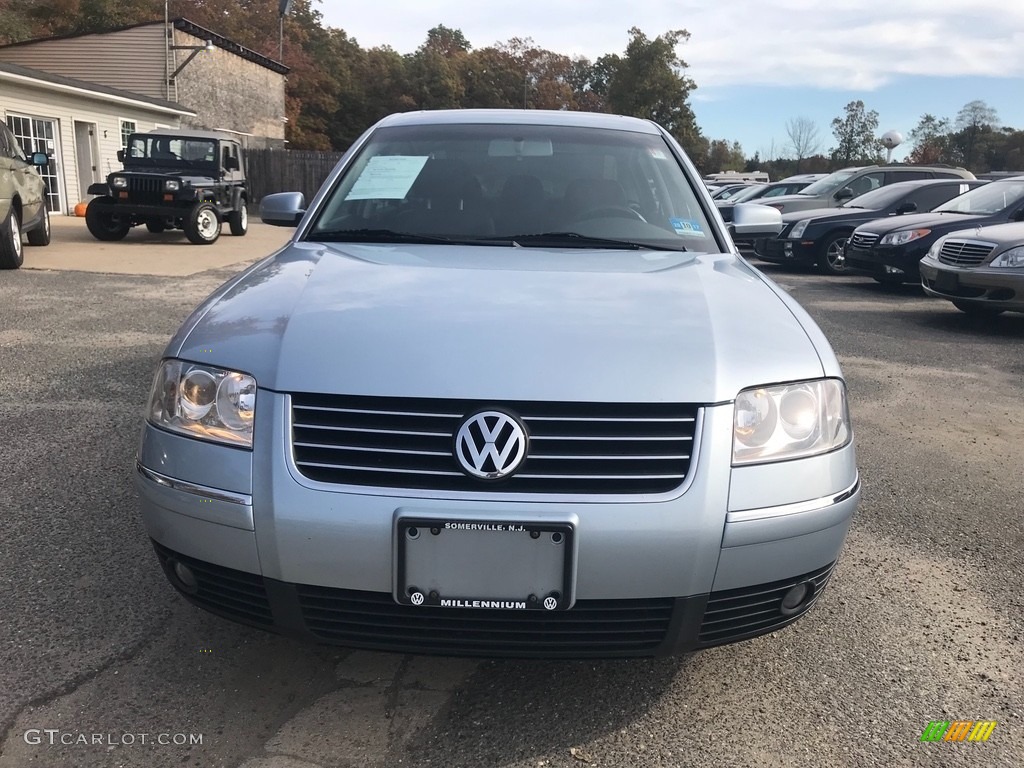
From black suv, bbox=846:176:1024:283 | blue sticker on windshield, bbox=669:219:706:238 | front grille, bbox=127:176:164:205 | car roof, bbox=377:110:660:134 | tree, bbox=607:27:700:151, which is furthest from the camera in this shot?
tree, bbox=607:27:700:151

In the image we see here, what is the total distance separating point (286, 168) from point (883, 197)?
2063 cm

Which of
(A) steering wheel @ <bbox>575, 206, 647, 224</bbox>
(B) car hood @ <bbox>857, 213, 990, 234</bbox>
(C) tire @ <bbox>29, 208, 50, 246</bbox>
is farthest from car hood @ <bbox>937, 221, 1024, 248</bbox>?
(C) tire @ <bbox>29, 208, 50, 246</bbox>

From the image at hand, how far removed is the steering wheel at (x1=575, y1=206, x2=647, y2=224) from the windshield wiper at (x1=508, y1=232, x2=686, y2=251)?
0.13 metres

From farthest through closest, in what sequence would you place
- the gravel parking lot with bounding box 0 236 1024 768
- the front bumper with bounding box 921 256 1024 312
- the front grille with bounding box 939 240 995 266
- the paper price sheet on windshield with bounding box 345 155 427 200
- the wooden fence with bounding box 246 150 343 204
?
the wooden fence with bounding box 246 150 343 204 < the front grille with bounding box 939 240 995 266 < the front bumper with bounding box 921 256 1024 312 < the paper price sheet on windshield with bounding box 345 155 427 200 < the gravel parking lot with bounding box 0 236 1024 768

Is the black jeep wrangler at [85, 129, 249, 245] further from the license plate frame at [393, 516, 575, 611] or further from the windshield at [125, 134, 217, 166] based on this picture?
the license plate frame at [393, 516, 575, 611]

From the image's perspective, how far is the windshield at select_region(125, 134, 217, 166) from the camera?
14.3 meters

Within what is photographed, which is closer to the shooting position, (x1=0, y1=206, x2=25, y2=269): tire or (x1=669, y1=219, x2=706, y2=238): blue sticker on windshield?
(x1=669, y1=219, x2=706, y2=238): blue sticker on windshield

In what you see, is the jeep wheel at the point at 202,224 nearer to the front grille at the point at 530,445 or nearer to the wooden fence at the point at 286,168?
the front grille at the point at 530,445

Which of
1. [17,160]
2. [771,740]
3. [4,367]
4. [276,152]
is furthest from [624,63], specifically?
[771,740]

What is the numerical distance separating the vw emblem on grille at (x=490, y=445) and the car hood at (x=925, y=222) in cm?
925

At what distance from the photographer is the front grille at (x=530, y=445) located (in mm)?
1828

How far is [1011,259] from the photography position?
24.8 feet

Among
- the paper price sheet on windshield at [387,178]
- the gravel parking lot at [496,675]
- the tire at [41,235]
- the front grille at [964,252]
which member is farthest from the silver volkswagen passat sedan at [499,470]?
the tire at [41,235]

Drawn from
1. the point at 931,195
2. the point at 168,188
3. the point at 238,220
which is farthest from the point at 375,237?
the point at 238,220
